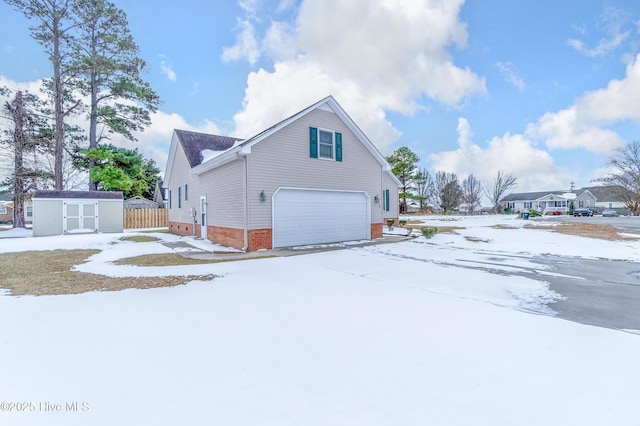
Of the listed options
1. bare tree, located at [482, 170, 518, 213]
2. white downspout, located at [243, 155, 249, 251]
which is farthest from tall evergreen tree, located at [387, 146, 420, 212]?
white downspout, located at [243, 155, 249, 251]

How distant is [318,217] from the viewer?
41.7 feet

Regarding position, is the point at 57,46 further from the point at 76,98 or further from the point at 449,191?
the point at 449,191

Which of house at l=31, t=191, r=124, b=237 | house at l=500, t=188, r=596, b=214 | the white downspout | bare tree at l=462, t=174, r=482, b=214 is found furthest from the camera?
house at l=500, t=188, r=596, b=214

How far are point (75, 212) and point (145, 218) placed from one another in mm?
6665

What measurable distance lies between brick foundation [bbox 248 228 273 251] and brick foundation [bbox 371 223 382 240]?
5.65 metres

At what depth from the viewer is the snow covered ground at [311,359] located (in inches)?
87.7

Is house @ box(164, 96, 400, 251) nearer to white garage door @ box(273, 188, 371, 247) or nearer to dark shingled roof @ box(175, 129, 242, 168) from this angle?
white garage door @ box(273, 188, 371, 247)

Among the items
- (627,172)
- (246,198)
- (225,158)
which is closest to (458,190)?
(627,172)

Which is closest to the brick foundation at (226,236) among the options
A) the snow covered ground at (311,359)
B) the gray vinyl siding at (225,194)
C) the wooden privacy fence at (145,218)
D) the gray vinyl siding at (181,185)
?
the gray vinyl siding at (225,194)

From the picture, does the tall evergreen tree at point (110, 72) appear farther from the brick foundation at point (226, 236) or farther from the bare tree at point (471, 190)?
the bare tree at point (471, 190)

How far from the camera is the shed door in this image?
57.1 feet

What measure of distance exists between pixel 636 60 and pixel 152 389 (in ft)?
77.8

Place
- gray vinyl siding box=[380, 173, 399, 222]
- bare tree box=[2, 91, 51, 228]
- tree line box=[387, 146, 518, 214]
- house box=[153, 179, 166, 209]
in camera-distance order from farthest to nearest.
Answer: tree line box=[387, 146, 518, 214]
house box=[153, 179, 166, 209]
gray vinyl siding box=[380, 173, 399, 222]
bare tree box=[2, 91, 51, 228]

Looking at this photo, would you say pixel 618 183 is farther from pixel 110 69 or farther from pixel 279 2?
pixel 110 69
